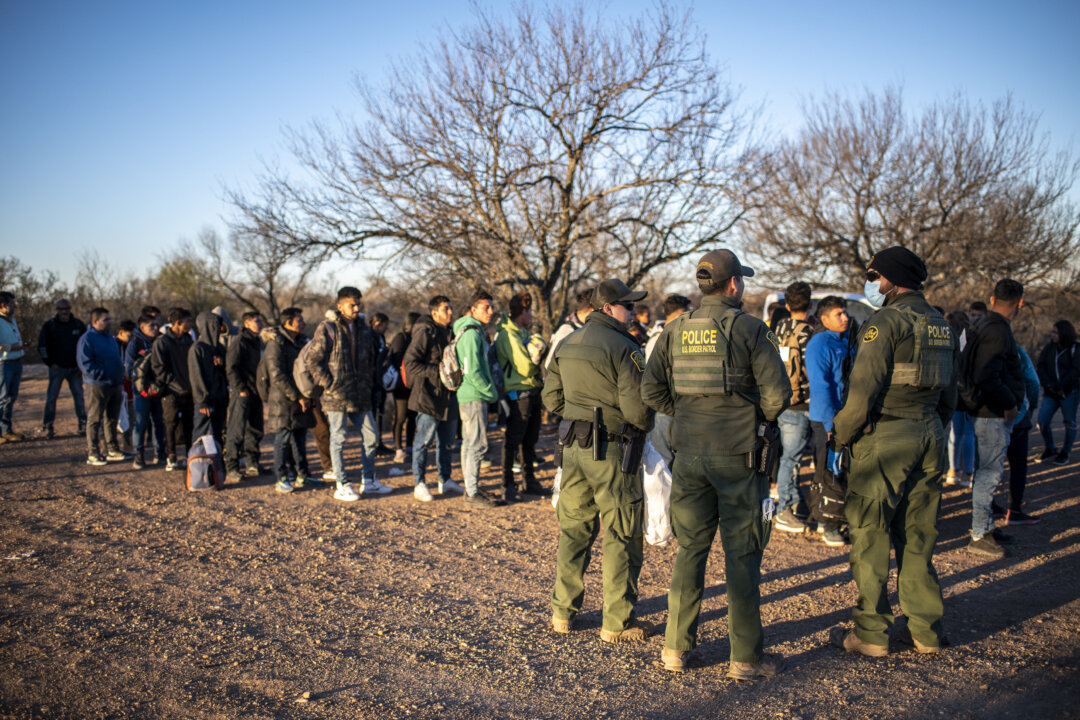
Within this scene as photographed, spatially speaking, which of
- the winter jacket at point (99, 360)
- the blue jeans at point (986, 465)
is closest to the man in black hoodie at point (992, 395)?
the blue jeans at point (986, 465)

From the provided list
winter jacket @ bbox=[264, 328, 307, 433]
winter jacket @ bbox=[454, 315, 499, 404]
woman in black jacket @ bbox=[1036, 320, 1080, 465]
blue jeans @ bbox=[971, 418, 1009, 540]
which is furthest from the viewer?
woman in black jacket @ bbox=[1036, 320, 1080, 465]

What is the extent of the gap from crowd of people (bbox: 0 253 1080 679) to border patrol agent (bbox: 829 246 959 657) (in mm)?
12

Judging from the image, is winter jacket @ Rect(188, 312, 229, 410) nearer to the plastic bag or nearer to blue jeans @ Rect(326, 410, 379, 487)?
blue jeans @ Rect(326, 410, 379, 487)

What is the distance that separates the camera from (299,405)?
7863mm

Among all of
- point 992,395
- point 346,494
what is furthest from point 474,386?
point 992,395

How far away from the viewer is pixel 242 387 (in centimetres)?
848

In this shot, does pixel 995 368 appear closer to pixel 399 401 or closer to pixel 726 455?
pixel 726 455

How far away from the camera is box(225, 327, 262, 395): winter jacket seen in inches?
332

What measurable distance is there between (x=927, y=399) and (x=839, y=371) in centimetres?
179

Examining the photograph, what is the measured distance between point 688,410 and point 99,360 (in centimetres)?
869

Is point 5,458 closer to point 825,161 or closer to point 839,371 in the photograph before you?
point 839,371

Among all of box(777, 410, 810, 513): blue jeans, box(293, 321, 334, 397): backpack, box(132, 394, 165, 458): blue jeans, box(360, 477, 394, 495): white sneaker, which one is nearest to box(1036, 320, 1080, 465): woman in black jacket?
box(777, 410, 810, 513): blue jeans

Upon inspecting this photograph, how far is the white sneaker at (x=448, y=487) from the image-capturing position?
26.0ft

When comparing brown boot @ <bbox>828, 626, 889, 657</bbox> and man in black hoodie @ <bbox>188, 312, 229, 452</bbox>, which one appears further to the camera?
man in black hoodie @ <bbox>188, 312, 229, 452</bbox>
